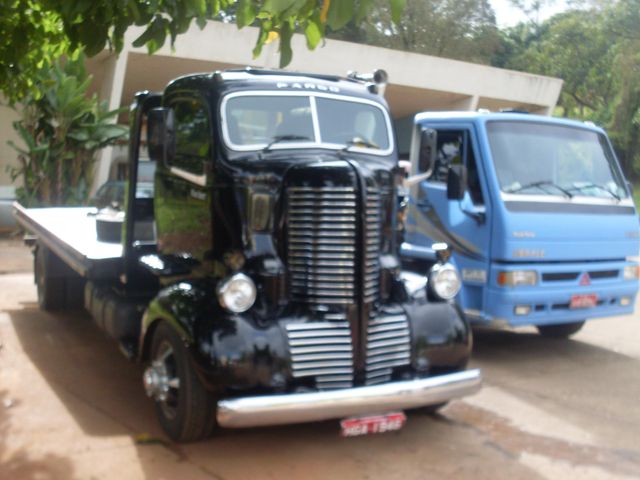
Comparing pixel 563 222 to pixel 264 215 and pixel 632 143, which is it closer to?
pixel 264 215

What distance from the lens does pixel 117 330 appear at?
19.7 ft

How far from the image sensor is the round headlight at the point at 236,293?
14.9ft

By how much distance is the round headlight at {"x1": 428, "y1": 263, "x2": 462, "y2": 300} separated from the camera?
528 centimetres

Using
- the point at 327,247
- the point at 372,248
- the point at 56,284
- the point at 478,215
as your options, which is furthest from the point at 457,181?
the point at 56,284

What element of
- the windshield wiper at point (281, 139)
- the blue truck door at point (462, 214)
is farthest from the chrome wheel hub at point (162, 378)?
the blue truck door at point (462, 214)

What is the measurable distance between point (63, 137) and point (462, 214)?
33.7 feet

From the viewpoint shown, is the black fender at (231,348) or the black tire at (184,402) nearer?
the black fender at (231,348)

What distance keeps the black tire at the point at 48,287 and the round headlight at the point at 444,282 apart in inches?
200

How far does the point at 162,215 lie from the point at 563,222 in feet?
11.9

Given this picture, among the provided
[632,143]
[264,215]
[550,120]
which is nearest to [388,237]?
[264,215]

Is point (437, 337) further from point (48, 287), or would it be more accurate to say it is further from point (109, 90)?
point (109, 90)

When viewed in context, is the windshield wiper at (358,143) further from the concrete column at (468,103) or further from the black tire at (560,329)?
→ the concrete column at (468,103)

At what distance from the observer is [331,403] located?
433 cm

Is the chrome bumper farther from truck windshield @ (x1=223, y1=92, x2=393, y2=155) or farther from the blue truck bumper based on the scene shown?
the blue truck bumper
